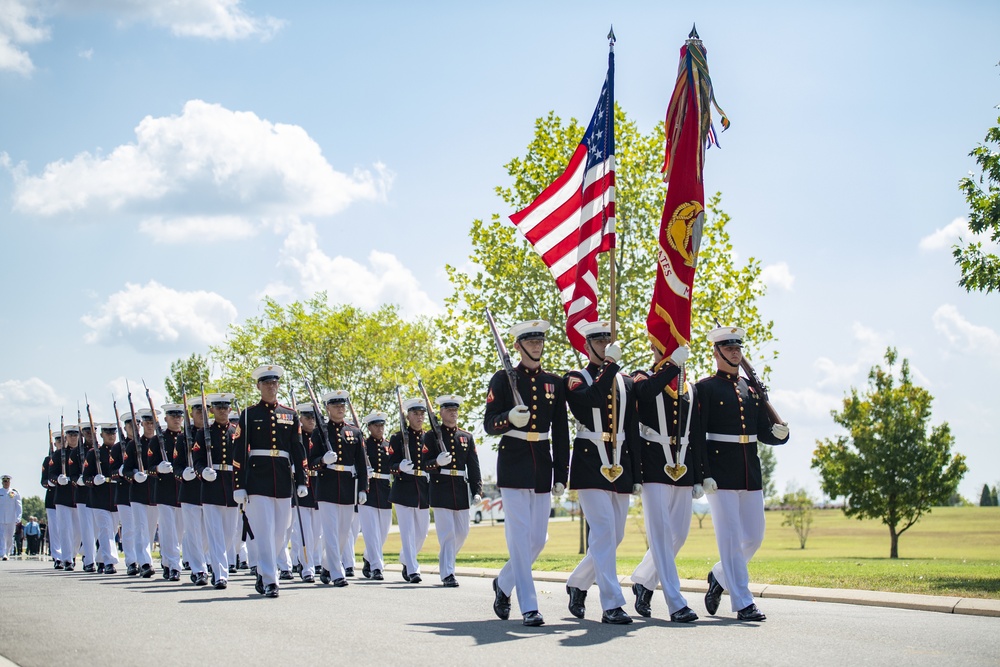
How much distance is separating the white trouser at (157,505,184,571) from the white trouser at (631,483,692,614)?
839 cm

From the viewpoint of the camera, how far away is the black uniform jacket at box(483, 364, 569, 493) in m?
9.75

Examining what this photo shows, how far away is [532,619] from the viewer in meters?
9.36

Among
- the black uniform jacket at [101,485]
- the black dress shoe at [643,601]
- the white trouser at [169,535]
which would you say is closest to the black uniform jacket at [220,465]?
the white trouser at [169,535]

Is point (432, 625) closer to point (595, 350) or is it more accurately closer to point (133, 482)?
point (595, 350)

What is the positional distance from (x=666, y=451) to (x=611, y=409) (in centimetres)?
72

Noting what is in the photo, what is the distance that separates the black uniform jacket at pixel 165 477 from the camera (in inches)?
645

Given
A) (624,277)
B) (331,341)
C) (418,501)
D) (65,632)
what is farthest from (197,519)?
(331,341)

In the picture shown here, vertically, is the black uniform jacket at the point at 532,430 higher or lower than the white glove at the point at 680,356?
lower

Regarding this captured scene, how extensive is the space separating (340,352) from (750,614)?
30968 mm

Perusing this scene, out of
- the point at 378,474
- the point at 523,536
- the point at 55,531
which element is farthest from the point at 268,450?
the point at 55,531

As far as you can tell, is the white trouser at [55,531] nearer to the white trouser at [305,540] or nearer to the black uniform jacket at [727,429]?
the white trouser at [305,540]

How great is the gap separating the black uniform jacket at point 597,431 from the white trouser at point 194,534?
6.98 meters

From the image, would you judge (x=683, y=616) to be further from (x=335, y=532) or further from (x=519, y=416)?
(x=335, y=532)

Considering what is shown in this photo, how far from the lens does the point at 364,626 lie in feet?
30.5
